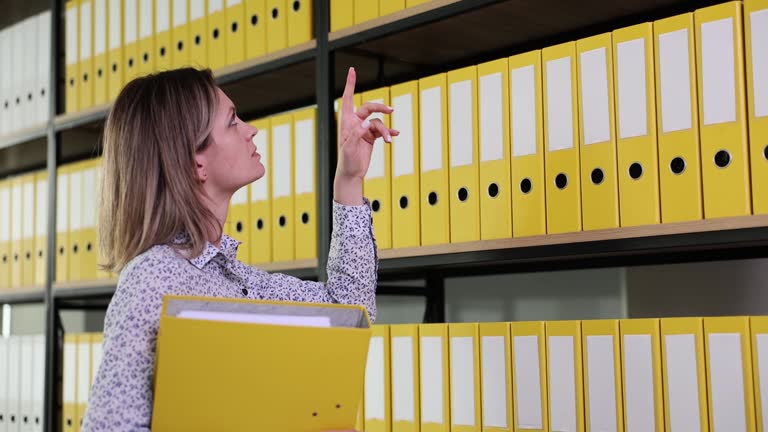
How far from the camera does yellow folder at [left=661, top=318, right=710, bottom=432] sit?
50.9 inches

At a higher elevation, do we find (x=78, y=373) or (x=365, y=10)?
(x=365, y=10)

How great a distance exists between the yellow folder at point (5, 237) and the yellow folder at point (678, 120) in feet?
6.51

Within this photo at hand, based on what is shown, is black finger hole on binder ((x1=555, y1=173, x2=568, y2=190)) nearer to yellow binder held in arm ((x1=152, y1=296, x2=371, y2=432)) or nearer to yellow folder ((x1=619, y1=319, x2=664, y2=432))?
yellow folder ((x1=619, y1=319, x2=664, y2=432))

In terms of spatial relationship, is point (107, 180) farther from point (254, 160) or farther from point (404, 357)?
point (404, 357)

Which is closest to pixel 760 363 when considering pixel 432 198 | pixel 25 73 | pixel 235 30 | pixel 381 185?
pixel 432 198

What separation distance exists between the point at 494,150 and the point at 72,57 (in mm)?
1465

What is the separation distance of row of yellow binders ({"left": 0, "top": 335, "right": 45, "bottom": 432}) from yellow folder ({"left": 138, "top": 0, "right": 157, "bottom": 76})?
787mm

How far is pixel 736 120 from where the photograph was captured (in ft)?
4.23

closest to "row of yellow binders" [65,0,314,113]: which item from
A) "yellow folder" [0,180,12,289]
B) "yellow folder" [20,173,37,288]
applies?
"yellow folder" [20,173,37,288]

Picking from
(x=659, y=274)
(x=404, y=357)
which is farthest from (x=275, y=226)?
(x=659, y=274)

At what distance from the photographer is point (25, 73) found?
2.70 m

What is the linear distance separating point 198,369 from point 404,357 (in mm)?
678

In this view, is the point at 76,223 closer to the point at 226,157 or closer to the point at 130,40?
the point at 130,40

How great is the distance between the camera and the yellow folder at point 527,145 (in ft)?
4.88
